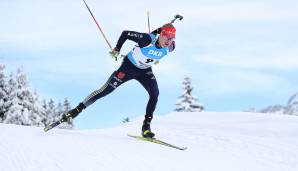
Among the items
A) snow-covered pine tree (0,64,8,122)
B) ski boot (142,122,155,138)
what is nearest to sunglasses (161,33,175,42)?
ski boot (142,122,155,138)

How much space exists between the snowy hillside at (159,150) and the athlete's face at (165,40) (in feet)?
5.34

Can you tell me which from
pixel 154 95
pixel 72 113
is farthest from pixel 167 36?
pixel 72 113

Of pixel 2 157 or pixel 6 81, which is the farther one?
pixel 6 81

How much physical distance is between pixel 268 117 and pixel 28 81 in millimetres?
24474

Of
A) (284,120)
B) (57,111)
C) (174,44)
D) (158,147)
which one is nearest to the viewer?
(158,147)

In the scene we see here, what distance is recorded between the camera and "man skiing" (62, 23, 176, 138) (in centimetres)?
861

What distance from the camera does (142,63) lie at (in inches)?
348

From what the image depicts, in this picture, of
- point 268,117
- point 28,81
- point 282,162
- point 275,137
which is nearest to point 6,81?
point 28,81

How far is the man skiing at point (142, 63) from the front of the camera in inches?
339

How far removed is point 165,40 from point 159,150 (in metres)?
2.16

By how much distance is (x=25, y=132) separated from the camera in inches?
311

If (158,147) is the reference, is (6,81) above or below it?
above

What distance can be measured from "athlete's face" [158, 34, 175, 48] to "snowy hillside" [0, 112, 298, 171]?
64.1 inches

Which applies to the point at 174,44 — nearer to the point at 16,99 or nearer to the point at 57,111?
the point at 16,99
